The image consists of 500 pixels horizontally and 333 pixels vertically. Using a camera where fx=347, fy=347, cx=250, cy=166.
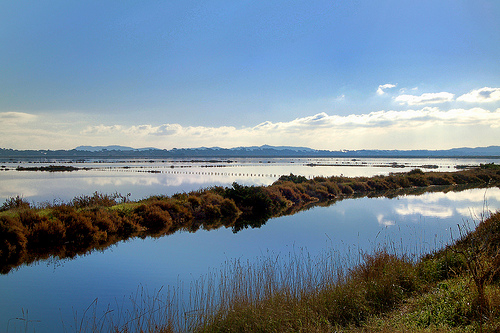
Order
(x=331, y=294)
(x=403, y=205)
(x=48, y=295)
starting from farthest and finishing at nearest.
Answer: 1. (x=403, y=205)
2. (x=48, y=295)
3. (x=331, y=294)

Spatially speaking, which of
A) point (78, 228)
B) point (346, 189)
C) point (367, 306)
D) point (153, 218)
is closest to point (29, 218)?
point (78, 228)

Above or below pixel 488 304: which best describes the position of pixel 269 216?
below

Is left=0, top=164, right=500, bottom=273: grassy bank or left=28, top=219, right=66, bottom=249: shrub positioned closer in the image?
left=0, top=164, right=500, bottom=273: grassy bank

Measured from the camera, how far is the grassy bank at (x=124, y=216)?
478 inches

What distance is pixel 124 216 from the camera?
52.4ft

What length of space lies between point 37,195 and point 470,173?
4751cm

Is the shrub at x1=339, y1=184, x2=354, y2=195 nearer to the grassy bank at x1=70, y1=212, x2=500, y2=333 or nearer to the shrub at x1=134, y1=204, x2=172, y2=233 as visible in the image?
the shrub at x1=134, y1=204, x2=172, y2=233

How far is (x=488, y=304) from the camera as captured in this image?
17.5ft

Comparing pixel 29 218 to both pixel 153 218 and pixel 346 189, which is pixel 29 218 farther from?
pixel 346 189

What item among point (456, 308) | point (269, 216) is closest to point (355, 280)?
point (456, 308)

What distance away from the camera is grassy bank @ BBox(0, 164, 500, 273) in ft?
39.8

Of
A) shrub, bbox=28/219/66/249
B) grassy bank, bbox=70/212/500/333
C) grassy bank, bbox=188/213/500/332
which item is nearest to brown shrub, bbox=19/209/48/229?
shrub, bbox=28/219/66/249

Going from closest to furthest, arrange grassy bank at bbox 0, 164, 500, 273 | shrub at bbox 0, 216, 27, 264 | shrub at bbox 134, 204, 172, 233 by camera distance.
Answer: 1. shrub at bbox 0, 216, 27, 264
2. grassy bank at bbox 0, 164, 500, 273
3. shrub at bbox 134, 204, 172, 233

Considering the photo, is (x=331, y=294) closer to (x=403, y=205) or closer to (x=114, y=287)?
(x=114, y=287)
